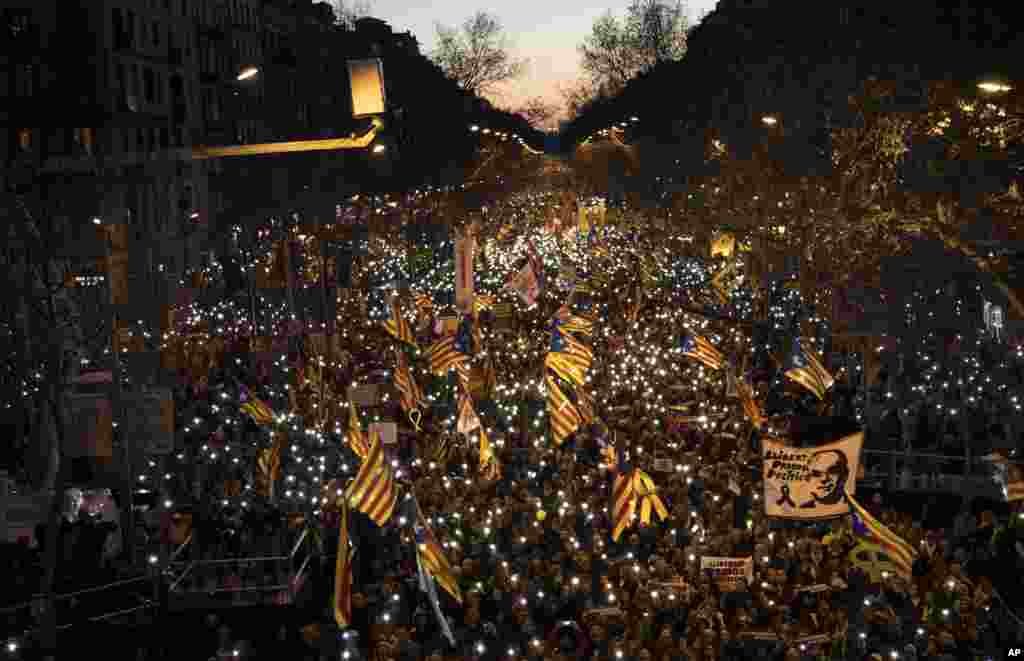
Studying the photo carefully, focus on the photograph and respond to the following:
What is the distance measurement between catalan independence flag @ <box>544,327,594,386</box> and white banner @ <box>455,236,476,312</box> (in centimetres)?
636

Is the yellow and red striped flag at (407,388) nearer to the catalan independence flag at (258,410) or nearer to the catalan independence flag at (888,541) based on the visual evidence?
the catalan independence flag at (258,410)

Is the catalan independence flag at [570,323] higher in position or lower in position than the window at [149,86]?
lower

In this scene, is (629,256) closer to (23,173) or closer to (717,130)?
(717,130)

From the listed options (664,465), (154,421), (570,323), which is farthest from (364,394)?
(154,421)

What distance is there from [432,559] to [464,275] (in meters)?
17.0

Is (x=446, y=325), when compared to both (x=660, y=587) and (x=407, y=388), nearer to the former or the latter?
(x=407, y=388)

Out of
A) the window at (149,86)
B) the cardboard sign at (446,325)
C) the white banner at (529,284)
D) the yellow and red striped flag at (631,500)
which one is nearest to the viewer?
the yellow and red striped flag at (631,500)

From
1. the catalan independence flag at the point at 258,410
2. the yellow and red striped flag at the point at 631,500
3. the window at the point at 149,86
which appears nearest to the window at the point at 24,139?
the catalan independence flag at the point at 258,410

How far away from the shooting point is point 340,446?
75.3 feet

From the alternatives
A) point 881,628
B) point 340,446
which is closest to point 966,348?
point 340,446

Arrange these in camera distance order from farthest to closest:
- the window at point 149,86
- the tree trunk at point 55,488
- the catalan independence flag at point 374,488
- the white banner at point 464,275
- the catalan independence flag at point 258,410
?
1. the window at point 149,86
2. the white banner at point 464,275
3. the catalan independence flag at point 258,410
4. the catalan independence flag at point 374,488
5. the tree trunk at point 55,488

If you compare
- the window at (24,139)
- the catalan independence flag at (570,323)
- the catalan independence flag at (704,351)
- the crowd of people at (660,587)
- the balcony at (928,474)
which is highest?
the window at (24,139)

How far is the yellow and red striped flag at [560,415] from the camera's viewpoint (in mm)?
20266

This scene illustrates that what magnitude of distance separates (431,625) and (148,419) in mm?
4178
